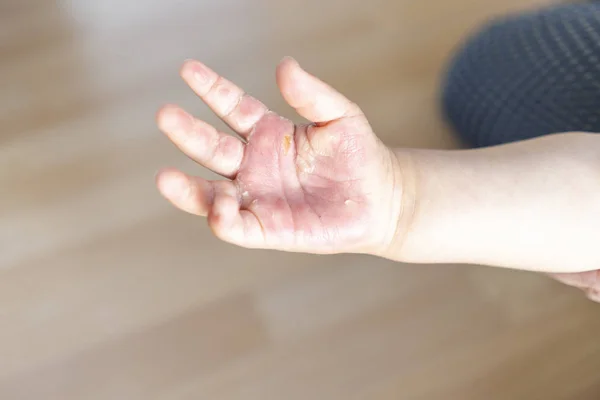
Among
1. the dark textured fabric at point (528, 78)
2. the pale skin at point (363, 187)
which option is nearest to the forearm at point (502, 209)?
the pale skin at point (363, 187)

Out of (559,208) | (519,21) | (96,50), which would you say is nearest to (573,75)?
(519,21)

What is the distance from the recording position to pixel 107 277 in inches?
37.2

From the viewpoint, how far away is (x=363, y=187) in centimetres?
58

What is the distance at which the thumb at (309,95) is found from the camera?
1.75 ft

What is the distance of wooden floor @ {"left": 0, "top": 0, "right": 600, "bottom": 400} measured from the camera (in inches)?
34.7

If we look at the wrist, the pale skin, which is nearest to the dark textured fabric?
the pale skin

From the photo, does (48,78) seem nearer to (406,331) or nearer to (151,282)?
(151,282)

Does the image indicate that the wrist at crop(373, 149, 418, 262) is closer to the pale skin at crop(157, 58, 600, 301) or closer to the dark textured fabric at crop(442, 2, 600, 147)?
the pale skin at crop(157, 58, 600, 301)

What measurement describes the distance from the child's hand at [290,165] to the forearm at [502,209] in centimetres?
7

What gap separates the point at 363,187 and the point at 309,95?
0.11 m

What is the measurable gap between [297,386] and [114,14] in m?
0.86

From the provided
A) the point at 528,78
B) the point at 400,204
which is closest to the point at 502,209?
the point at 400,204

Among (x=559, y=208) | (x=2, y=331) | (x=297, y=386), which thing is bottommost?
(x=297, y=386)

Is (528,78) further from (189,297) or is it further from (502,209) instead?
(189,297)
